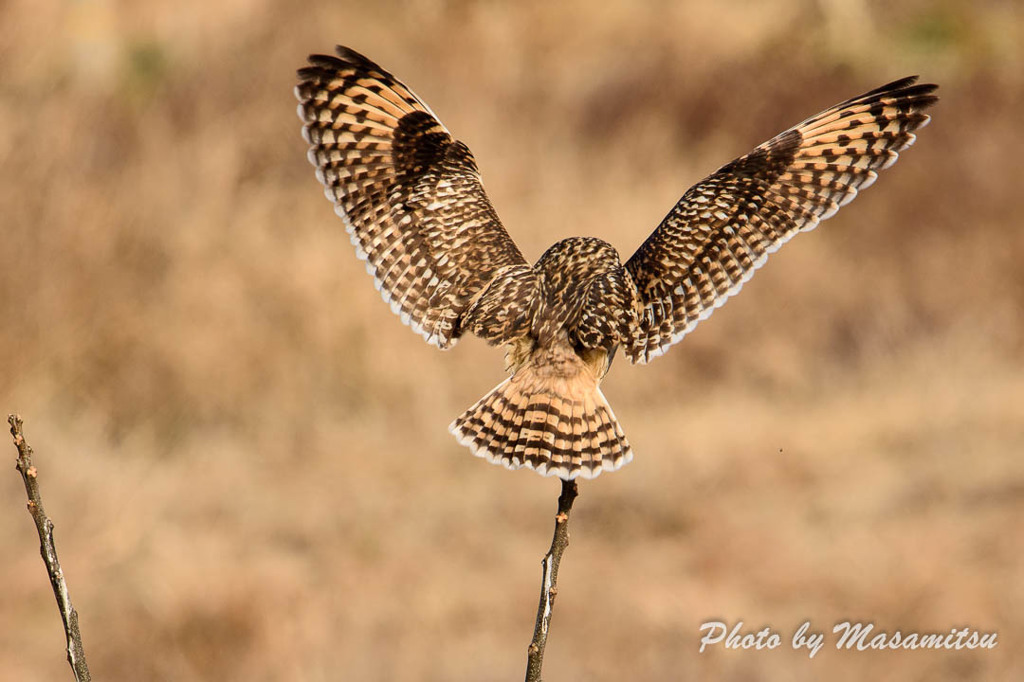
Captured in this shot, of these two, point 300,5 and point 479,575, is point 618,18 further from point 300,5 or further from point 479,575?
point 479,575

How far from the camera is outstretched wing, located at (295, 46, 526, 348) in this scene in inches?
123

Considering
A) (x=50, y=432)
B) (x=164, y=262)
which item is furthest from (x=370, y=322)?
(x=50, y=432)

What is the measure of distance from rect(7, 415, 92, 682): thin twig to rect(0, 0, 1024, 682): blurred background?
6760mm

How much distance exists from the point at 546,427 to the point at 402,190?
0.87 m

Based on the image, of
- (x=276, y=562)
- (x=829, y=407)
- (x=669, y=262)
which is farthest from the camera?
(x=829, y=407)

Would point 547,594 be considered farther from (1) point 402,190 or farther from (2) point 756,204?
(1) point 402,190

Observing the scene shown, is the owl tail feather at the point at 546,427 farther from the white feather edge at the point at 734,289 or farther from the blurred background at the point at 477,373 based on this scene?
the blurred background at the point at 477,373

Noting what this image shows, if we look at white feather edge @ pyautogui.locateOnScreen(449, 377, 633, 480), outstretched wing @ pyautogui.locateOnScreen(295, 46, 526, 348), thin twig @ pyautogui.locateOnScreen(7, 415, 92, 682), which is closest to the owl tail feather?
white feather edge @ pyautogui.locateOnScreen(449, 377, 633, 480)

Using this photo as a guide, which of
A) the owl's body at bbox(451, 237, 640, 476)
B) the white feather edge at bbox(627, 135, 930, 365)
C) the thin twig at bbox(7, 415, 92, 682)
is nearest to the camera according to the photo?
the thin twig at bbox(7, 415, 92, 682)

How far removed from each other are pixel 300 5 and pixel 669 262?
9.85 metres

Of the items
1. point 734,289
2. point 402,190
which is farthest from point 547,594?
point 402,190

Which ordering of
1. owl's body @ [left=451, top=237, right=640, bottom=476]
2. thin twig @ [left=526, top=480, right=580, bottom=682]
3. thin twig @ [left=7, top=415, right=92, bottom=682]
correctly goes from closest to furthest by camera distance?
thin twig @ [left=7, top=415, right=92, bottom=682]
thin twig @ [left=526, top=480, right=580, bottom=682]
owl's body @ [left=451, top=237, right=640, bottom=476]

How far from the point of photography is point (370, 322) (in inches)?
429

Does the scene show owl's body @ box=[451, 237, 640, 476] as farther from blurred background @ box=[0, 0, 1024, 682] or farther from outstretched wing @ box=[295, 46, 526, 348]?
blurred background @ box=[0, 0, 1024, 682]
